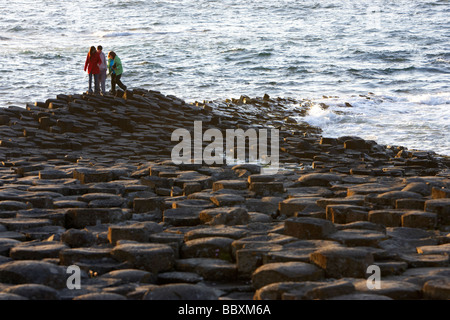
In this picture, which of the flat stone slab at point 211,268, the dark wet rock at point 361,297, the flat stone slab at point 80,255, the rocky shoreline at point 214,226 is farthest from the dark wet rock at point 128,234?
the dark wet rock at point 361,297

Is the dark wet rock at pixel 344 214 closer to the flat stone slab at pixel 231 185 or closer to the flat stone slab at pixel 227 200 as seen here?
the flat stone slab at pixel 227 200

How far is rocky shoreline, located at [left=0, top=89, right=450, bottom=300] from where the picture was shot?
12.1ft

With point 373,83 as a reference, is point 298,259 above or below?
below

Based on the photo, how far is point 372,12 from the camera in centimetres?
4356

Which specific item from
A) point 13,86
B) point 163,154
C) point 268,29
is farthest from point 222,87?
point 268,29

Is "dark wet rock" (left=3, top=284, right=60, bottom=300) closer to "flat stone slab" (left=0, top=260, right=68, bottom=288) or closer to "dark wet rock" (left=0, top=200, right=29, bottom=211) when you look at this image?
"flat stone slab" (left=0, top=260, right=68, bottom=288)

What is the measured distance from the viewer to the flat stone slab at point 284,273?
12.0 ft

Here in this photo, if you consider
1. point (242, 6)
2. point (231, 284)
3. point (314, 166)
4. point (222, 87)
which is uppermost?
point (242, 6)

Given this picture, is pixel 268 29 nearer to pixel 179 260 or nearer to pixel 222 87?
pixel 222 87

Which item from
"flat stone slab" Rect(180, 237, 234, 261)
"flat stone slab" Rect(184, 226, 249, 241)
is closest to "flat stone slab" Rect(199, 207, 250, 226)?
"flat stone slab" Rect(184, 226, 249, 241)

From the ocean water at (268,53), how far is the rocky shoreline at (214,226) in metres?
6.18

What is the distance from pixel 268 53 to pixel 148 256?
91.7ft

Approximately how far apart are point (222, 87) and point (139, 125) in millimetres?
10925

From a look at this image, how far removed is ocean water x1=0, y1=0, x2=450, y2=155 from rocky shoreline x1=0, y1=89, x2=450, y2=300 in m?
6.18
